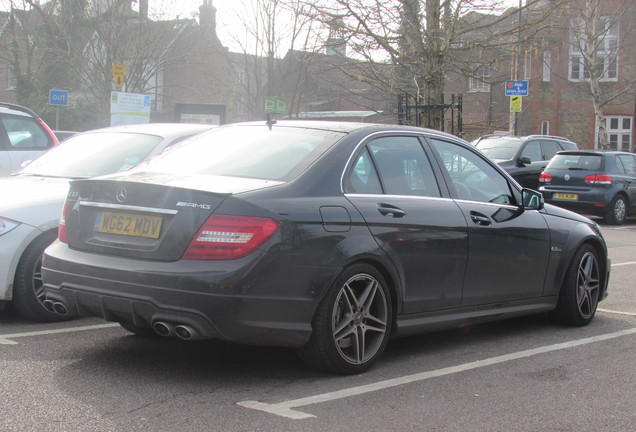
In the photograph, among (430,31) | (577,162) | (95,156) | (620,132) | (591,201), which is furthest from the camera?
(620,132)

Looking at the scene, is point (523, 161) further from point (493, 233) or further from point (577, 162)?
point (493, 233)

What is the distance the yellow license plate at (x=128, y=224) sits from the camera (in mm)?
4594

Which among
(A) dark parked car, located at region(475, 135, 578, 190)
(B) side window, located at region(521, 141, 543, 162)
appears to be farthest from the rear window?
(B) side window, located at region(521, 141, 543, 162)

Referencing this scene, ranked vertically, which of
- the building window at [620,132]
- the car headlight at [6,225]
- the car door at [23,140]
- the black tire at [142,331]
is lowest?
the black tire at [142,331]

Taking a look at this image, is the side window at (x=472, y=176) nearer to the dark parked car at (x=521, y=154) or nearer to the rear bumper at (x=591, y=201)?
the rear bumper at (x=591, y=201)

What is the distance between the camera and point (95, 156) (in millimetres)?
7430

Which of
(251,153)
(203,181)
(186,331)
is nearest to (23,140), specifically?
(251,153)

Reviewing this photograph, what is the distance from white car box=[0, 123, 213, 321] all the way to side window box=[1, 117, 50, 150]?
1.85 m

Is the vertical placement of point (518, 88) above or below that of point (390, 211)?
above

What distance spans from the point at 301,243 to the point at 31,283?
2558 millimetres

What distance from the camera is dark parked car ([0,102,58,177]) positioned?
9.27m

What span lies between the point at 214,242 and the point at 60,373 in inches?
50.1

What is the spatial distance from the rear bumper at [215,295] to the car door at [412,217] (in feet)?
1.92

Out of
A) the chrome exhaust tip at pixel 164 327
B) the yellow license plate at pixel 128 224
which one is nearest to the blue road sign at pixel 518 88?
the yellow license plate at pixel 128 224
